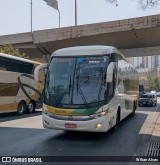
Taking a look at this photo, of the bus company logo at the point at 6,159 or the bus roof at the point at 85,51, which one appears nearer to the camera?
the bus company logo at the point at 6,159

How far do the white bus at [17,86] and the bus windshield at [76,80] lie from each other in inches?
339

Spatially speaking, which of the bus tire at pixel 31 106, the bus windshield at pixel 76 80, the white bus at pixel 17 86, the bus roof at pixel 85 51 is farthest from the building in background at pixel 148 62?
the bus windshield at pixel 76 80

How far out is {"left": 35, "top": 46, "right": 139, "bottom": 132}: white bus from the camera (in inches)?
408

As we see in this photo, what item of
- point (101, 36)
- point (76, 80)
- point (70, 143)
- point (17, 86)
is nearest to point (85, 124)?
point (70, 143)

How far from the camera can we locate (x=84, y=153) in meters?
8.83

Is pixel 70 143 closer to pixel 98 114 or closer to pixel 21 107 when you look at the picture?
pixel 98 114

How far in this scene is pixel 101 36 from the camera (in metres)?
33.6

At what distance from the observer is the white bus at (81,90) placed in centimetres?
1035

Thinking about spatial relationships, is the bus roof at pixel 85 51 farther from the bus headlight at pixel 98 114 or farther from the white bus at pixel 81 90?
the bus headlight at pixel 98 114

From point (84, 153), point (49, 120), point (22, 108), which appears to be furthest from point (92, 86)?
point (22, 108)

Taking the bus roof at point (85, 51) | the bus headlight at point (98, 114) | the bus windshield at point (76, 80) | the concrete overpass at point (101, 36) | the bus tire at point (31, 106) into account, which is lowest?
the bus tire at point (31, 106)

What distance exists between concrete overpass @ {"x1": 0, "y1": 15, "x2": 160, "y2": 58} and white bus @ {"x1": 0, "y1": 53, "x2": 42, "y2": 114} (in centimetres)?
1052

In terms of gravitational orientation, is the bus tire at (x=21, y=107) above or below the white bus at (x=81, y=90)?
below

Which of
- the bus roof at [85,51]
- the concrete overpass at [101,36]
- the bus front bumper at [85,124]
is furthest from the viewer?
the concrete overpass at [101,36]
